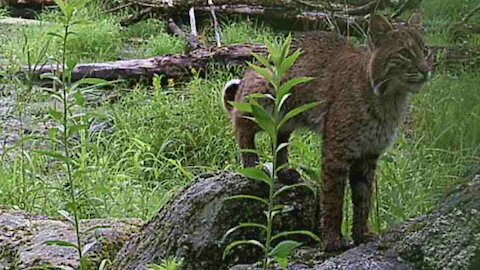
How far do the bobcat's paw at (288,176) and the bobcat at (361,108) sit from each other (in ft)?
0.64

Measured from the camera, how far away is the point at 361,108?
9.93ft

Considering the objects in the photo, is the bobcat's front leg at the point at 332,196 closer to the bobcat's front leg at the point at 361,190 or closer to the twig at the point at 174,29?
the bobcat's front leg at the point at 361,190

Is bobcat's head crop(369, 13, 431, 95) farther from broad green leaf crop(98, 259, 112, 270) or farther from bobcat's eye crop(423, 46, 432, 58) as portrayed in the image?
broad green leaf crop(98, 259, 112, 270)

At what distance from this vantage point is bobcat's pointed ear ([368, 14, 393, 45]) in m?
3.03

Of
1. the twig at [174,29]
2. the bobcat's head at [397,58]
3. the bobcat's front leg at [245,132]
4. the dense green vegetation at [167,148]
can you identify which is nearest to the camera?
the bobcat's head at [397,58]

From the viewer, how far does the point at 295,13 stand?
364 inches

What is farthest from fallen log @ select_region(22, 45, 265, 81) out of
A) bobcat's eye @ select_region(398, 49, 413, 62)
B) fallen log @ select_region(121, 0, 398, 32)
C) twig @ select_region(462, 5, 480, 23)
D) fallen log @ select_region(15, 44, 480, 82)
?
twig @ select_region(462, 5, 480, 23)

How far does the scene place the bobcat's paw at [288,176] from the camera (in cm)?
332

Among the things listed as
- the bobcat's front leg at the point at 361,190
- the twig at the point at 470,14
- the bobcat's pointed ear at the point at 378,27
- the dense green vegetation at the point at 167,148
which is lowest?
the dense green vegetation at the point at 167,148

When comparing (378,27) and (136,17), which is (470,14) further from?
(136,17)

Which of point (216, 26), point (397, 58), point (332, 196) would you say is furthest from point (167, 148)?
point (397, 58)

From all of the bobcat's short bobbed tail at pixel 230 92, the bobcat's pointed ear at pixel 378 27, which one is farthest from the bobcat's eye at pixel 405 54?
the bobcat's short bobbed tail at pixel 230 92

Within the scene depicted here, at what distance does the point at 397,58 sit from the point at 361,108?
0.20m

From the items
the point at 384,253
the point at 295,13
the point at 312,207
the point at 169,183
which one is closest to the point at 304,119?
the point at 312,207
